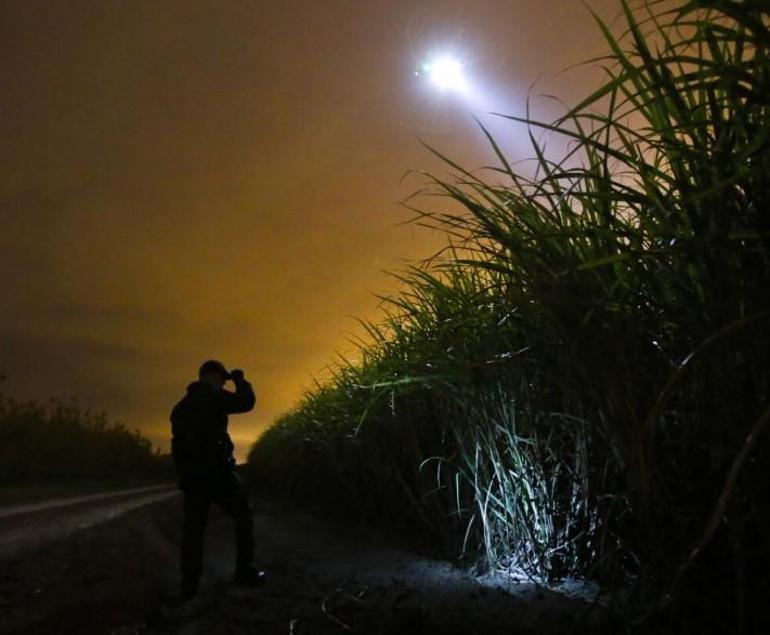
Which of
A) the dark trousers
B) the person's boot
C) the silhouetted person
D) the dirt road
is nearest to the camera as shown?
the dirt road

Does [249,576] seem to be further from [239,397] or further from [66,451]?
[66,451]

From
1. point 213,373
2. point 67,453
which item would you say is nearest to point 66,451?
point 67,453

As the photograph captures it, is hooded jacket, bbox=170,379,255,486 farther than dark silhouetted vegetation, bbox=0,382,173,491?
No

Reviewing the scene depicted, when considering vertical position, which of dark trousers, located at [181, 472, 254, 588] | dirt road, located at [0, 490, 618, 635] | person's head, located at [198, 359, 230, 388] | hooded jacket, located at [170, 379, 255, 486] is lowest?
dirt road, located at [0, 490, 618, 635]

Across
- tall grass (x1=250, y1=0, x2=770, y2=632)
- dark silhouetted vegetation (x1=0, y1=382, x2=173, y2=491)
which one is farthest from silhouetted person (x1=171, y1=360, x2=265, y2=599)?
dark silhouetted vegetation (x1=0, y1=382, x2=173, y2=491)

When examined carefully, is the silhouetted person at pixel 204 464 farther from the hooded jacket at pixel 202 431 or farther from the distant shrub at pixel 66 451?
the distant shrub at pixel 66 451

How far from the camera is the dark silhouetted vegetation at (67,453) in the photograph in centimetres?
1196

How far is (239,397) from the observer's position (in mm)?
4246

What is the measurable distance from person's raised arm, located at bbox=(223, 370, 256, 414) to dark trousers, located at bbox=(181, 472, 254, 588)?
38 cm

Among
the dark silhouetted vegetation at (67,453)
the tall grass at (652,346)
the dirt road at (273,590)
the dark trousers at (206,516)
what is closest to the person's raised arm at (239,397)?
the dark trousers at (206,516)

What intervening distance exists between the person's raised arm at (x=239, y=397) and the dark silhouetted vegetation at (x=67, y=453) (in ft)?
25.4

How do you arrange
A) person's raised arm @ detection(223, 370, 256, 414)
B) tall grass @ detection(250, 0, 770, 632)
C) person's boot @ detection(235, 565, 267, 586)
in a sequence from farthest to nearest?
person's raised arm @ detection(223, 370, 256, 414) < person's boot @ detection(235, 565, 267, 586) < tall grass @ detection(250, 0, 770, 632)

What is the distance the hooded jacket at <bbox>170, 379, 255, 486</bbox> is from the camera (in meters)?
3.92

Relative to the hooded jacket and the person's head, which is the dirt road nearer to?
the hooded jacket
